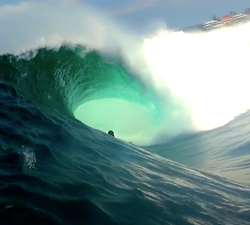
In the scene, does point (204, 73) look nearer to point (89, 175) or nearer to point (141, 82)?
point (141, 82)

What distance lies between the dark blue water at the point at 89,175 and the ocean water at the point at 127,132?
18 millimetres

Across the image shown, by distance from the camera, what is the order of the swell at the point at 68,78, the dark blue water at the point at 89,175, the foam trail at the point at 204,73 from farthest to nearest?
the foam trail at the point at 204,73
the swell at the point at 68,78
the dark blue water at the point at 89,175

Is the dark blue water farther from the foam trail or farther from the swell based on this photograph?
the foam trail

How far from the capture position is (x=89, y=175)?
16.1ft

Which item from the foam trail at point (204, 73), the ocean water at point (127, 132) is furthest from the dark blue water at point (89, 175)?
the foam trail at point (204, 73)

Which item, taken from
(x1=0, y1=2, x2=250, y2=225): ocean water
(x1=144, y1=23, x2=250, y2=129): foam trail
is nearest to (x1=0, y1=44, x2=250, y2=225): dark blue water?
(x1=0, y1=2, x2=250, y2=225): ocean water

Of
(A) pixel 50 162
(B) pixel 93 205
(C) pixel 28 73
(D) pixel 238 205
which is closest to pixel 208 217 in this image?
(D) pixel 238 205

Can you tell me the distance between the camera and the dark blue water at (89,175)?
3.84 meters

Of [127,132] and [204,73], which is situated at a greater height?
[204,73]

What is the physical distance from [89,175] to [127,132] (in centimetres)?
888

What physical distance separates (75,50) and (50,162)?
8.19 metres

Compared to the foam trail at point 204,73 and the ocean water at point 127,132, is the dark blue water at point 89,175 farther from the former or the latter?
the foam trail at point 204,73

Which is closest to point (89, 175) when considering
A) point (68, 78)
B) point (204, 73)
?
point (68, 78)

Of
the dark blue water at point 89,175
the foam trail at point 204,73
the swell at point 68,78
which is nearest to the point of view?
the dark blue water at point 89,175
